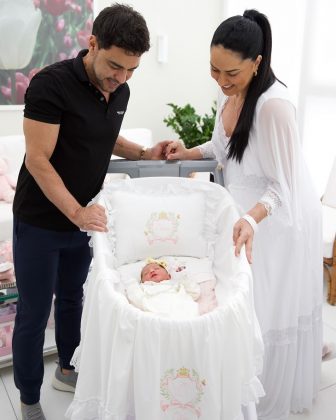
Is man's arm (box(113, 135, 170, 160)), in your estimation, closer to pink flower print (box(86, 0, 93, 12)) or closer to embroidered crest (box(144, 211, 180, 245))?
embroidered crest (box(144, 211, 180, 245))

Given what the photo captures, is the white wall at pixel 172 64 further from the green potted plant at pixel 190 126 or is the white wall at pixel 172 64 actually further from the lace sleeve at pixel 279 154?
the lace sleeve at pixel 279 154

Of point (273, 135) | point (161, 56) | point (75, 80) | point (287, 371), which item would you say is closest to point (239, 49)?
point (273, 135)

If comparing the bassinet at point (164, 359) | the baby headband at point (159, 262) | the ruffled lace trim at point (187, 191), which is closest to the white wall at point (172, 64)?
the ruffled lace trim at point (187, 191)

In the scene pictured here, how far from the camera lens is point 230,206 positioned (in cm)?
156

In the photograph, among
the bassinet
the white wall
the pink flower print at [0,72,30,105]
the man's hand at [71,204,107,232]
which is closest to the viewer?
the bassinet

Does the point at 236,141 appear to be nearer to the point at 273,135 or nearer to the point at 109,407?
the point at 273,135

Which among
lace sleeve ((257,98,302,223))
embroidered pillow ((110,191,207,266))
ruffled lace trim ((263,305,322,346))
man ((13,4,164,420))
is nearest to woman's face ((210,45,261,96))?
lace sleeve ((257,98,302,223))

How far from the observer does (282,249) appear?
1599 mm

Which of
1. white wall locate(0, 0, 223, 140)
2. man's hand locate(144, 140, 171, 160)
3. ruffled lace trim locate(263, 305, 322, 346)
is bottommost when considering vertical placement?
ruffled lace trim locate(263, 305, 322, 346)

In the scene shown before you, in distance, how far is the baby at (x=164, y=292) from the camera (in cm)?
124

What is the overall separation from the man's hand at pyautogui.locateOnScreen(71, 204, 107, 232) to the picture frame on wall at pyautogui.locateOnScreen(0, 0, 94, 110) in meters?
2.21

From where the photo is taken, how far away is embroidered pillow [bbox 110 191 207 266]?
5.46ft

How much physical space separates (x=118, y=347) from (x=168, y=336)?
0.13 m

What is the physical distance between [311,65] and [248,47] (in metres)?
2.30
